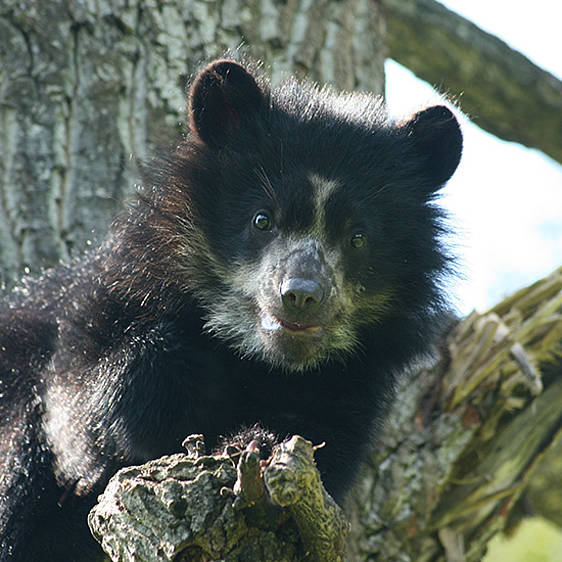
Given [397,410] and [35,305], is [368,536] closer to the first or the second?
[397,410]

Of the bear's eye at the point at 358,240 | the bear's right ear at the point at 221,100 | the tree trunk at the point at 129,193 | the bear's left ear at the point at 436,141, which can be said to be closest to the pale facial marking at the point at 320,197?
the bear's eye at the point at 358,240

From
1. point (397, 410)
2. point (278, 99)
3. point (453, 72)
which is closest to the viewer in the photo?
point (278, 99)

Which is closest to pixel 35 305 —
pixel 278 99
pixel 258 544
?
pixel 278 99

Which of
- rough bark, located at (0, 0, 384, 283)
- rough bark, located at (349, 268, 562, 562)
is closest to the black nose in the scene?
rough bark, located at (349, 268, 562, 562)

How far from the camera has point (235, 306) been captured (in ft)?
12.6

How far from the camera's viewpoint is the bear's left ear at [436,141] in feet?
13.4

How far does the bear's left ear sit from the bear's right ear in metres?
0.78

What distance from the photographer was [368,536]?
427 cm

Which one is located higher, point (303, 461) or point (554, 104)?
point (554, 104)

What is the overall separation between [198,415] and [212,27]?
8.19 ft

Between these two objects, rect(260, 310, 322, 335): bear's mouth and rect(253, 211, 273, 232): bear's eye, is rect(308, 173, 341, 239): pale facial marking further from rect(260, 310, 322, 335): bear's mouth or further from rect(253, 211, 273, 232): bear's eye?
rect(260, 310, 322, 335): bear's mouth

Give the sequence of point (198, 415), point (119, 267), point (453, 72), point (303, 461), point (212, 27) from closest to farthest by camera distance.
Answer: point (303, 461), point (198, 415), point (119, 267), point (212, 27), point (453, 72)

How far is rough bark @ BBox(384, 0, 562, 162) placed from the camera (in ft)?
19.9

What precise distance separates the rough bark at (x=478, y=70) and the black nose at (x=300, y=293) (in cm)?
320
